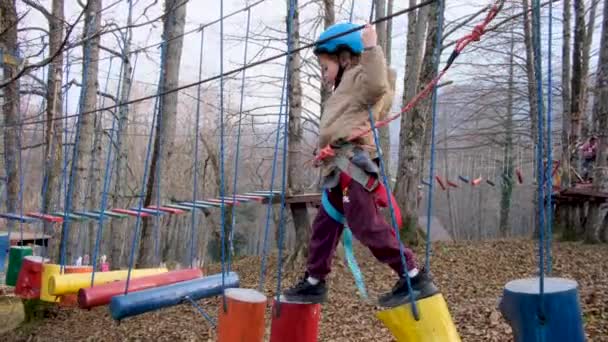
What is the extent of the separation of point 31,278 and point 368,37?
3265 millimetres

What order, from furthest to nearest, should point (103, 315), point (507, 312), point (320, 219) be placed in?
point (103, 315)
point (320, 219)
point (507, 312)

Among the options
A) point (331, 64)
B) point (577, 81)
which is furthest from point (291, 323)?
point (577, 81)

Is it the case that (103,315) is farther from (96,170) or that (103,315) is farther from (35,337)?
(96,170)

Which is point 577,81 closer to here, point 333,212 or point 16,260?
point 333,212

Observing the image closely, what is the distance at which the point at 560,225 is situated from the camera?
780 cm

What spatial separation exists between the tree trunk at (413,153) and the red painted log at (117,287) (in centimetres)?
369

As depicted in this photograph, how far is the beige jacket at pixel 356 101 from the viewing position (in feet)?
6.29

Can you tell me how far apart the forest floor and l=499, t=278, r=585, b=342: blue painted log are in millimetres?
1707

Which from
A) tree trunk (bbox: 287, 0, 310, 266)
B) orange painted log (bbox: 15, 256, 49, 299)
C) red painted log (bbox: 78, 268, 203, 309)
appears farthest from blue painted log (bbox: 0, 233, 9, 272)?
red painted log (bbox: 78, 268, 203, 309)

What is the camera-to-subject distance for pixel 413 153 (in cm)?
639

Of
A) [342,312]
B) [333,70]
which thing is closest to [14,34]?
[342,312]

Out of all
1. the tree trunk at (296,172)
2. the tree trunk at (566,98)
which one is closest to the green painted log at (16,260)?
the tree trunk at (296,172)

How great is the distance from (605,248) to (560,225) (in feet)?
5.01

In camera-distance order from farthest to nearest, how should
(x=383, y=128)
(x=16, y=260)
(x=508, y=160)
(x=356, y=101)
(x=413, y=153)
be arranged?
(x=508, y=160) → (x=383, y=128) → (x=413, y=153) → (x=16, y=260) → (x=356, y=101)
